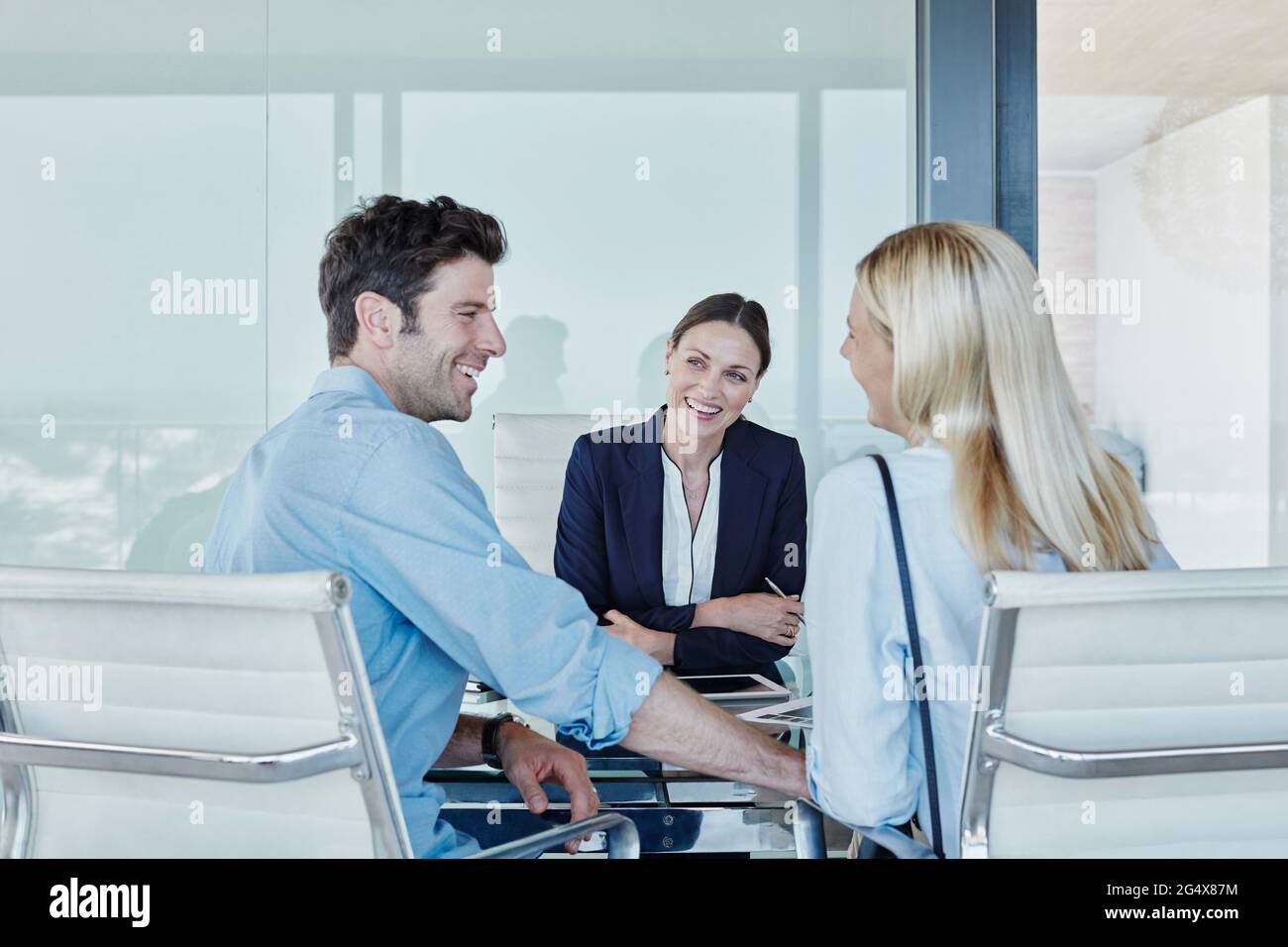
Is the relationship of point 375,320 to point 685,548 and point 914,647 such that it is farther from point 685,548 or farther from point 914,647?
point 685,548

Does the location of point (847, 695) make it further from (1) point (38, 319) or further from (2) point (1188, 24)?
(1) point (38, 319)

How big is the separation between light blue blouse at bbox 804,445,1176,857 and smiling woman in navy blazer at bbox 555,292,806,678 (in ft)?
4.31

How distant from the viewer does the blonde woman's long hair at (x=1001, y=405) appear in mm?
1360

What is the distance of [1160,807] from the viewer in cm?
119

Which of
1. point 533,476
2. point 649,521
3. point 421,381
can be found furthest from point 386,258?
point 533,476

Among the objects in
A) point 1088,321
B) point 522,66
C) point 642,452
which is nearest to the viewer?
point 642,452

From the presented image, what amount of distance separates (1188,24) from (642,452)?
2.33m

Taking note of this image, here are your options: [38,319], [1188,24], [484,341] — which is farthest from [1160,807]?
[38,319]

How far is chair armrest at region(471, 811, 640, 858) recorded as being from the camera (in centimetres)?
130

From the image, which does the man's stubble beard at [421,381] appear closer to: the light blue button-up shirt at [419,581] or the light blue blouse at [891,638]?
the light blue button-up shirt at [419,581]

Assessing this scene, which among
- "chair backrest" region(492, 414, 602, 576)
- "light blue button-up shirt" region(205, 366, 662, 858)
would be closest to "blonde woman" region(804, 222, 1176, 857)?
"light blue button-up shirt" region(205, 366, 662, 858)

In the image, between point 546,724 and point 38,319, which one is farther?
point 38,319
